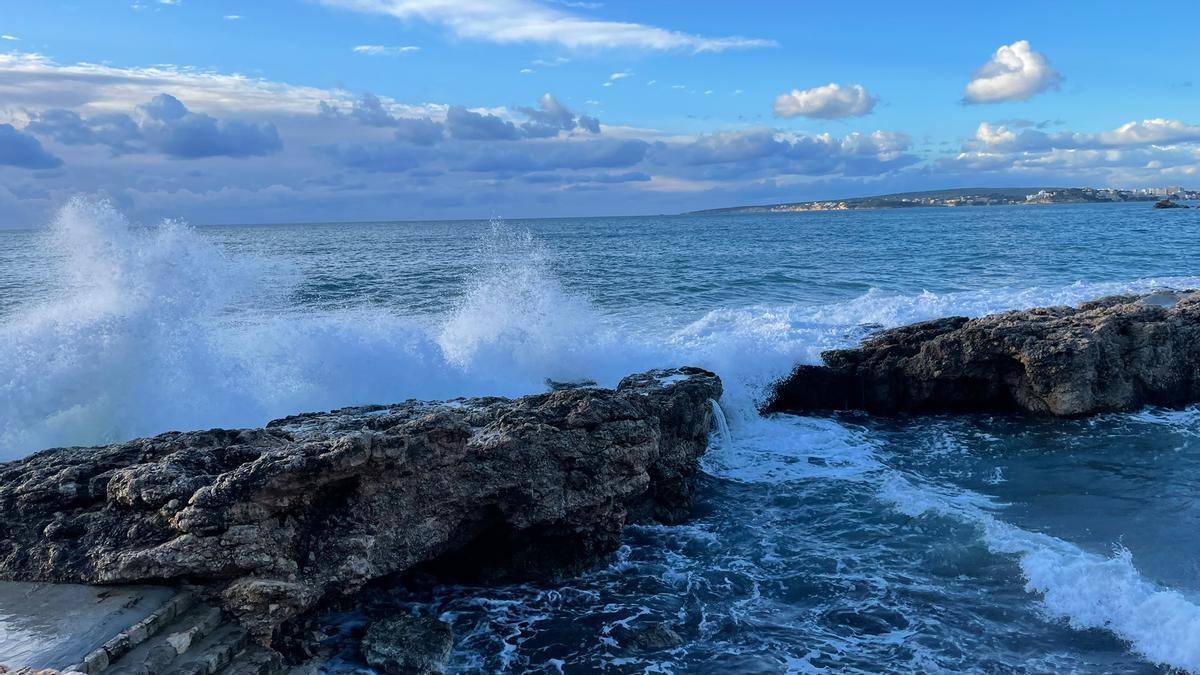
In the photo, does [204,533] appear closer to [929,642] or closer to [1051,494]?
[929,642]

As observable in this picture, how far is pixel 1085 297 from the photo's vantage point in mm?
26516

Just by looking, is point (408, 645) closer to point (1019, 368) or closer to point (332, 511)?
point (332, 511)

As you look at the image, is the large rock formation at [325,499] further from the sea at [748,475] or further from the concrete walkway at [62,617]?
the sea at [748,475]

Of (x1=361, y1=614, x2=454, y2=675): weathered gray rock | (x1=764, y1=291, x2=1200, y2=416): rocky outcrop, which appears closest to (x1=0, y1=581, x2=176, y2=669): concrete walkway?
(x1=361, y1=614, x2=454, y2=675): weathered gray rock

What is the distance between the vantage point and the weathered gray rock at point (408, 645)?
729 cm

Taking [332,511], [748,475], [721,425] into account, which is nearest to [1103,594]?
[748,475]

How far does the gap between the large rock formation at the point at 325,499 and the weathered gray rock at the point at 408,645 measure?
571 millimetres

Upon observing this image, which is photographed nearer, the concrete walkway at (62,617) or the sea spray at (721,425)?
the concrete walkway at (62,617)

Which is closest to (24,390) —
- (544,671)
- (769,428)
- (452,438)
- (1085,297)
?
(452,438)

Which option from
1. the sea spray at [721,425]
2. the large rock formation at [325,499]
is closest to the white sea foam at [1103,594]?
the sea spray at [721,425]

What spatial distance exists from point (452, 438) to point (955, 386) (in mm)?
11715

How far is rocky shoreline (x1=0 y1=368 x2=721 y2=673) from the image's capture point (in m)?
7.15

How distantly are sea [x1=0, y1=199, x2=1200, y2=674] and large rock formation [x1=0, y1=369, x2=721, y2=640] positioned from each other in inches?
32.2

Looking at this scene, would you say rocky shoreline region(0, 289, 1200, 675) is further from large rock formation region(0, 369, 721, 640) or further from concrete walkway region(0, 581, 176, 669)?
concrete walkway region(0, 581, 176, 669)
